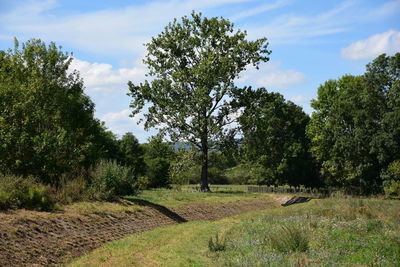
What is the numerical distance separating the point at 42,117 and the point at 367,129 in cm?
4082

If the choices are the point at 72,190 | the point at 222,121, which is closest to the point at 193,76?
the point at 222,121

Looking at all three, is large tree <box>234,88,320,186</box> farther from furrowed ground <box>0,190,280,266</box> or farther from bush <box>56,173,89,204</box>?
bush <box>56,173,89,204</box>

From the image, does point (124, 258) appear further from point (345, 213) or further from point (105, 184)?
point (345, 213)

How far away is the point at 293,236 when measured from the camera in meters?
14.5

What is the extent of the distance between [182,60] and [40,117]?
30.8m

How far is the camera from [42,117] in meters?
21.8

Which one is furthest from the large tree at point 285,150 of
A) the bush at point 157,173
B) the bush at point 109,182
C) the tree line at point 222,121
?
the bush at point 109,182

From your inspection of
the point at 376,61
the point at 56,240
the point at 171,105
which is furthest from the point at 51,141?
the point at 376,61

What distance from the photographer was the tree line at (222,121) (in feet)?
84.7

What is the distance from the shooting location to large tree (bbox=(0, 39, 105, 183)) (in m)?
20.0

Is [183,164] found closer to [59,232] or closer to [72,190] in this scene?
[72,190]

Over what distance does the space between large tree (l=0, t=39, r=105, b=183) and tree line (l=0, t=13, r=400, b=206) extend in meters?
0.12

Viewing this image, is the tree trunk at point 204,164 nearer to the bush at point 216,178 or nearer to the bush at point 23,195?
the bush at point 23,195

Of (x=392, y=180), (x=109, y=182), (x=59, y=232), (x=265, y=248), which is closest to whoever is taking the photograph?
(x=265, y=248)
